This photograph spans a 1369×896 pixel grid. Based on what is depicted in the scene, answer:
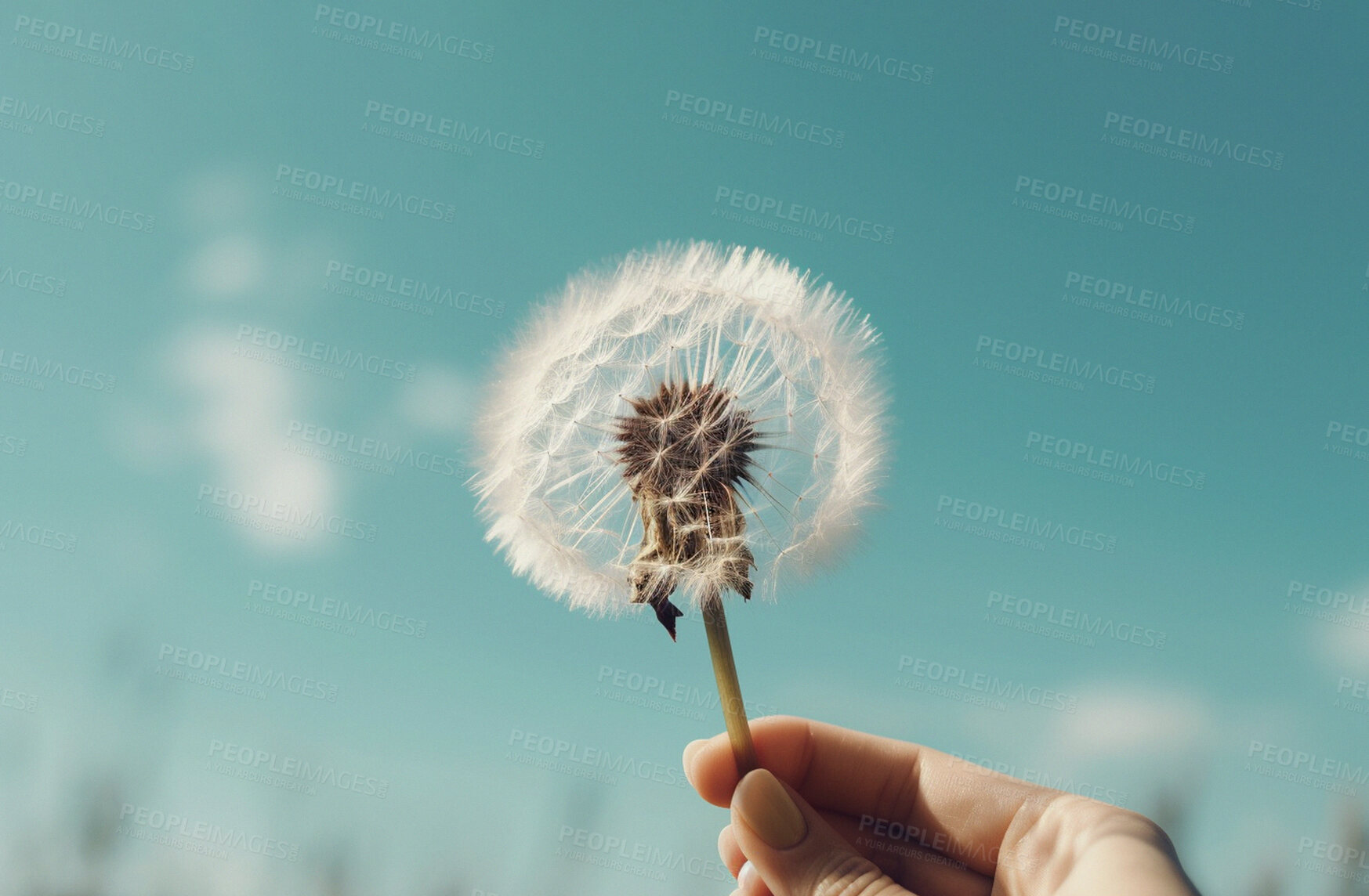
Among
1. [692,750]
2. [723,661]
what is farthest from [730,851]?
[723,661]

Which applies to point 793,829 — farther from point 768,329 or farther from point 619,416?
point 768,329

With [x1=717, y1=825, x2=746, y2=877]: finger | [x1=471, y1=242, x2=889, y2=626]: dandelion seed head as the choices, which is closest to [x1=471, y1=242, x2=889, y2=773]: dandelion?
[x1=471, y1=242, x2=889, y2=626]: dandelion seed head

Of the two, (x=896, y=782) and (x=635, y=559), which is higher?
(x=635, y=559)

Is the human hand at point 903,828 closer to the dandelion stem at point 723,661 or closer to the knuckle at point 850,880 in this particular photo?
the knuckle at point 850,880

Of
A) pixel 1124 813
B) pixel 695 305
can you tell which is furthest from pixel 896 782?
pixel 695 305

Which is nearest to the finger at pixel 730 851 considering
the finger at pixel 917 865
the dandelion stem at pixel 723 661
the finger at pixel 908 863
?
the finger at pixel 908 863

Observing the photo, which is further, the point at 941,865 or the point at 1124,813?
the point at 941,865

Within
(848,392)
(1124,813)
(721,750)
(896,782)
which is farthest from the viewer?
(896,782)
